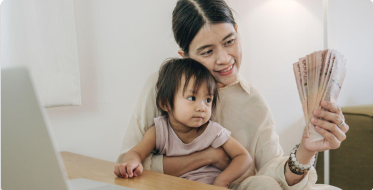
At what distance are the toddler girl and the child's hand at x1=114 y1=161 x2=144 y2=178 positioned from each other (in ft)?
0.41

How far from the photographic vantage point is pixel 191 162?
0.98 meters

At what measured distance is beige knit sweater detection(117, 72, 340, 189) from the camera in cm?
100

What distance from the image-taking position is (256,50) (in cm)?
158

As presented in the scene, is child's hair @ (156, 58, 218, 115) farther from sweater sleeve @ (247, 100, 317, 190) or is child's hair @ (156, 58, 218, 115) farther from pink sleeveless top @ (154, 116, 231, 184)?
sweater sleeve @ (247, 100, 317, 190)

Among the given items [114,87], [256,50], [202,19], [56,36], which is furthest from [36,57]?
[256,50]

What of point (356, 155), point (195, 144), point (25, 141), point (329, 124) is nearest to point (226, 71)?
→ point (195, 144)

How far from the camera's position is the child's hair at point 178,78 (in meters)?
0.96

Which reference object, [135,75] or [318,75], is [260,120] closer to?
[318,75]

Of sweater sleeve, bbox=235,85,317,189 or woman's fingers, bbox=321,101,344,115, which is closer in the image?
woman's fingers, bbox=321,101,344,115

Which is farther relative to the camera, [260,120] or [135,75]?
[135,75]

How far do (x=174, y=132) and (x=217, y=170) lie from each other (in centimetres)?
18

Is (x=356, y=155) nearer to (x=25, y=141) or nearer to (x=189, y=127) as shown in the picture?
(x=189, y=127)

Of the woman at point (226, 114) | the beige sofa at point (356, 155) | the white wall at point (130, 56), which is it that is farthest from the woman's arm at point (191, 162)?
the beige sofa at point (356, 155)

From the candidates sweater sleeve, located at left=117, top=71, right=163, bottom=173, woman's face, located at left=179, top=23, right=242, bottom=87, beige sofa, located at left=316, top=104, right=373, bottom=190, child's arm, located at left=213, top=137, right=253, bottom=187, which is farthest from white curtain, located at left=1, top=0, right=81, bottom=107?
beige sofa, located at left=316, top=104, right=373, bottom=190
